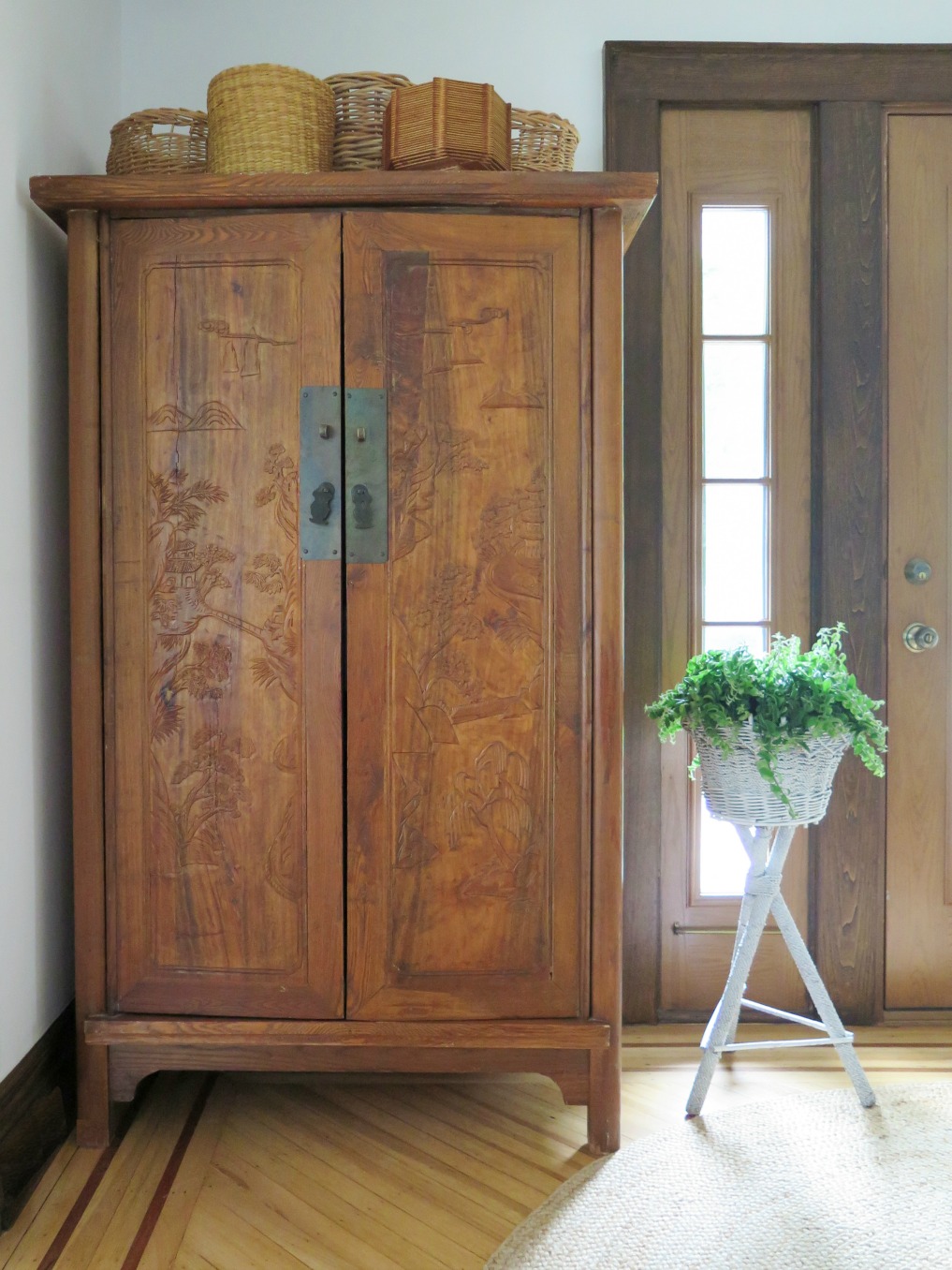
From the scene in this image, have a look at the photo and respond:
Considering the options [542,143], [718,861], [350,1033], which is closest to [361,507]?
[542,143]

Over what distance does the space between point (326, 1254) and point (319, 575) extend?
1089mm

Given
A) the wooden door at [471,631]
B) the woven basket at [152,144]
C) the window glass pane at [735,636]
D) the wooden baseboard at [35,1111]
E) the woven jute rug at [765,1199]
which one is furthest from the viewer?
the window glass pane at [735,636]

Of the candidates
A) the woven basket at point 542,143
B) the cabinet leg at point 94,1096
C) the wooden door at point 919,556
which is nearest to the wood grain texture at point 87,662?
the cabinet leg at point 94,1096

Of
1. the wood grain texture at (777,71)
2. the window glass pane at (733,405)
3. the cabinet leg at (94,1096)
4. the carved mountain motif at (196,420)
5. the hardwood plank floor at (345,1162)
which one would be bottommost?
the hardwood plank floor at (345,1162)

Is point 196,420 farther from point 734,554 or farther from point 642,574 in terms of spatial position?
point 734,554

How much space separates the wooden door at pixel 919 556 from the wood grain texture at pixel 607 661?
3.02 feet

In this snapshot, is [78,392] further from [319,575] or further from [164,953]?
[164,953]

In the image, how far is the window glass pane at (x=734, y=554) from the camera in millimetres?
2303

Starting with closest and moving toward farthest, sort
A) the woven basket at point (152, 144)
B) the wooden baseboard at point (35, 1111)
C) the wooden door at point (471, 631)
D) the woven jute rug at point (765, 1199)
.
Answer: the woven jute rug at point (765, 1199), the wooden baseboard at point (35, 1111), the wooden door at point (471, 631), the woven basket at point (152, 144)

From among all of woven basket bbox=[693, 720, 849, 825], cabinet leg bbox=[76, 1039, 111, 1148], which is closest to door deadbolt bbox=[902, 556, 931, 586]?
woven basket bbox=[693, 720, 849, 825]

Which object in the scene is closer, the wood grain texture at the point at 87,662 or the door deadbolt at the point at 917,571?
the wood grain texture at the point at 87,662

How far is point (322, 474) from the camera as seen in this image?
172cm

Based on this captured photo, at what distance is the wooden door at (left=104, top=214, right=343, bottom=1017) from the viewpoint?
172 cm

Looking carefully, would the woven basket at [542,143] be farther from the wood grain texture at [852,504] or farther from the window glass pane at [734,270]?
the wood grain texture at [852,504]
